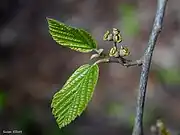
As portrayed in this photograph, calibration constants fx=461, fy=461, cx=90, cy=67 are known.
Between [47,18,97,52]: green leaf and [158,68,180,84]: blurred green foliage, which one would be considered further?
[158,68,180,84]: blurred green foliage

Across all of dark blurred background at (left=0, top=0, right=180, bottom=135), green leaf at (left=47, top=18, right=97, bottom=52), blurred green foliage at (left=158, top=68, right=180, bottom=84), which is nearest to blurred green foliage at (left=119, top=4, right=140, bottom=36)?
dark blurred background at (left=0, top=0, right=180, bottom=135)

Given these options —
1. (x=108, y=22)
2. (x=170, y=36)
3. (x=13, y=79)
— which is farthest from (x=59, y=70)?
(x=170, y=36)

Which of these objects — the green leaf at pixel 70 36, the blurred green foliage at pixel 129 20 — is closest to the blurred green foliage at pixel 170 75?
the blurred green foliage at pixel 129 20

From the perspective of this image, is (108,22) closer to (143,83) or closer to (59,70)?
(59,70)

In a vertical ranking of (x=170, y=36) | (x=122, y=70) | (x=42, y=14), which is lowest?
(x=122, y=70)

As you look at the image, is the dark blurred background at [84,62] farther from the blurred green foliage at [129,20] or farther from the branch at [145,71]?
the branch at [145,71]

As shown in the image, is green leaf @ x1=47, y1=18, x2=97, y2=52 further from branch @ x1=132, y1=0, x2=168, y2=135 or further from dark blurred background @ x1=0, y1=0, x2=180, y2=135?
dark blurred background @ x1=0, y1=0, x2=180, y2=135

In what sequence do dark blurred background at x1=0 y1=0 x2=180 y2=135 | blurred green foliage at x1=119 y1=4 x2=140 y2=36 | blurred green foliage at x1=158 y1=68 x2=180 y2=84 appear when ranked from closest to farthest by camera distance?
dark blurred background at x1=0 y1=0 x2=180 y2=135 < blurred green foliage at x1=158 y1=68 x2=180 y2=84 < blurred green foliage at x1=119 y1=4 x2=140 y2=36
